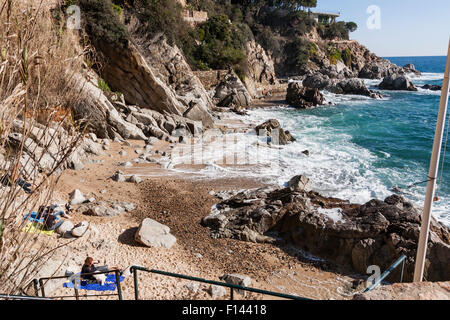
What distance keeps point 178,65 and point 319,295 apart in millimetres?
25325

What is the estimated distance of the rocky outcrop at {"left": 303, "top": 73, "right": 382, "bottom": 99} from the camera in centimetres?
4420

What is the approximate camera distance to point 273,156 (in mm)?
18234

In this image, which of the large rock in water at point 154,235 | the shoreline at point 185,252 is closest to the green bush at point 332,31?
the shoreline at point 185,252

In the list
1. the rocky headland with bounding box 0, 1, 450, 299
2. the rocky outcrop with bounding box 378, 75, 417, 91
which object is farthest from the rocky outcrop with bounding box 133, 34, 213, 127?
the rocky outcrop with bounding box 378, 75, 417, 91

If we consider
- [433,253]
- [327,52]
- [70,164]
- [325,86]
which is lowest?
[433,253]

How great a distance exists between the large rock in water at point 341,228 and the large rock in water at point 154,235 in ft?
5.01

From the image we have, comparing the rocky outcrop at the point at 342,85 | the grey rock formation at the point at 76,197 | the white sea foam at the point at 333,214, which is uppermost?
the rocky outcrop at the point at 342,85

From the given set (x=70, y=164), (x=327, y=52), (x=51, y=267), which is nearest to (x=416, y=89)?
(x=327, y=52)

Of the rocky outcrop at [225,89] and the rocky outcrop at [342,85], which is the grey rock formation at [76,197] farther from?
the rocky outcrop at [342,85]

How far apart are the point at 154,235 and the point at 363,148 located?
17.1 meters

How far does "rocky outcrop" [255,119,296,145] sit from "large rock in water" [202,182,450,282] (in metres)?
8.80

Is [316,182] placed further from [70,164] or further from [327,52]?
[327,52]

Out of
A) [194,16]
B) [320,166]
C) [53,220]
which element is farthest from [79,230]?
[194,16]

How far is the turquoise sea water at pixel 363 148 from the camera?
15.1 metres
